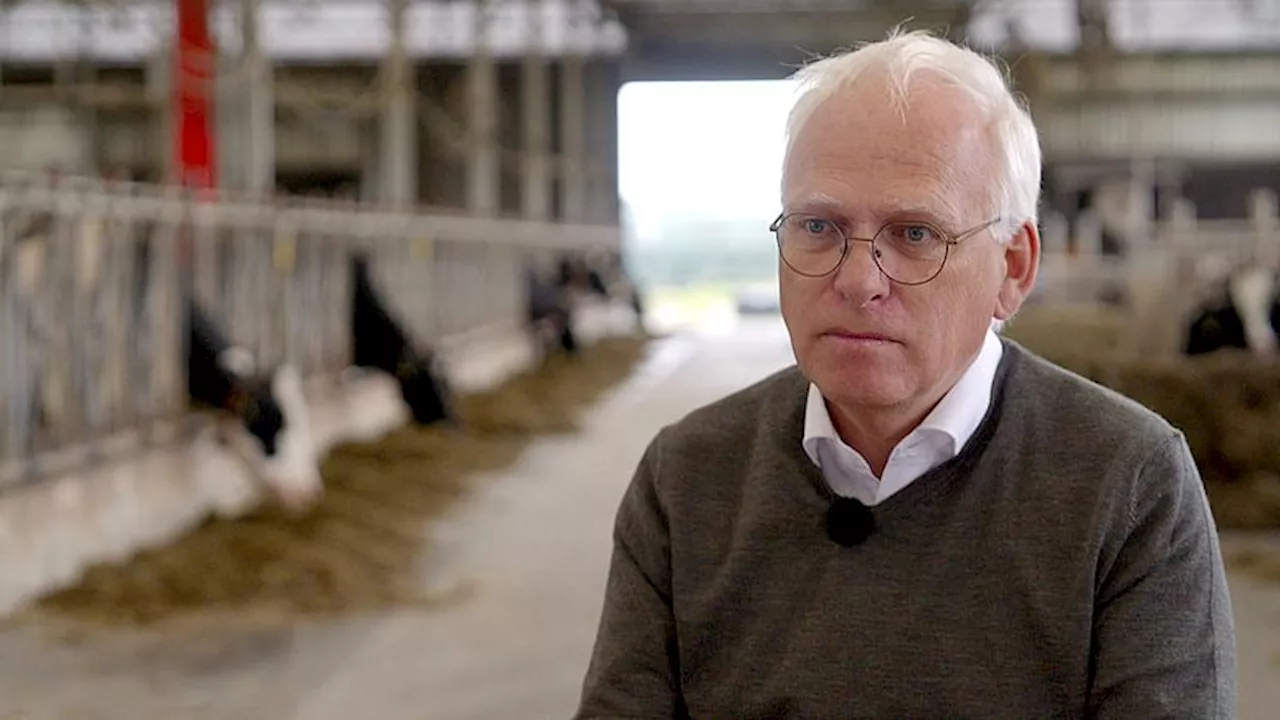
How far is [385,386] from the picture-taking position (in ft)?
24.4

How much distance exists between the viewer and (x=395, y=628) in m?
3.82

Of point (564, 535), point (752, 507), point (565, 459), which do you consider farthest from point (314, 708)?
point (565, 459)

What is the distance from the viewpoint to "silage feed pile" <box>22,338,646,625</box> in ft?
13.0

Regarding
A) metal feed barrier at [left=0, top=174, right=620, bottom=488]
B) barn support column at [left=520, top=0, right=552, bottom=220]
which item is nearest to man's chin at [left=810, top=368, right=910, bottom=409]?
metal feed barrier at [left=0, top=174, right=620, bottom=488]

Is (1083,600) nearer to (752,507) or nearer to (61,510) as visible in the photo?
(752,507)

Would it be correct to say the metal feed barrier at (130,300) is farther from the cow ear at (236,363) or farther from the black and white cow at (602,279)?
the black and white cow at (602,279)

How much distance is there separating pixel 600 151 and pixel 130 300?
47.9 feet

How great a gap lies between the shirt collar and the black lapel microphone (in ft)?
0.20

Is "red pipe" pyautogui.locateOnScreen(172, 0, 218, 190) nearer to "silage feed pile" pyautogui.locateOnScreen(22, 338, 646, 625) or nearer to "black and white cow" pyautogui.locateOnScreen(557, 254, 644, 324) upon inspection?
"silage feed pile" pyautogui.locateOnScreen(22, 338, 646, 625)

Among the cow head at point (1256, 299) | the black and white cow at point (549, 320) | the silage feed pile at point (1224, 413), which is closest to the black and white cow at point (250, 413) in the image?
the silage feed pile at point (1224, 413)

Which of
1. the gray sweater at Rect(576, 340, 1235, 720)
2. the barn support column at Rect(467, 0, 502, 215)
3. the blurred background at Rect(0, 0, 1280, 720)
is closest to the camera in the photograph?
the gray sweater at Rect(576, 340, 1235, 720)

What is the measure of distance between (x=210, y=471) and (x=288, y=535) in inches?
20.9

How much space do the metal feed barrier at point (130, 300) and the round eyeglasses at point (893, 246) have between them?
3.20 metres

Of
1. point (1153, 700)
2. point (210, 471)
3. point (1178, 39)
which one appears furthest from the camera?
point (1178, 39)
